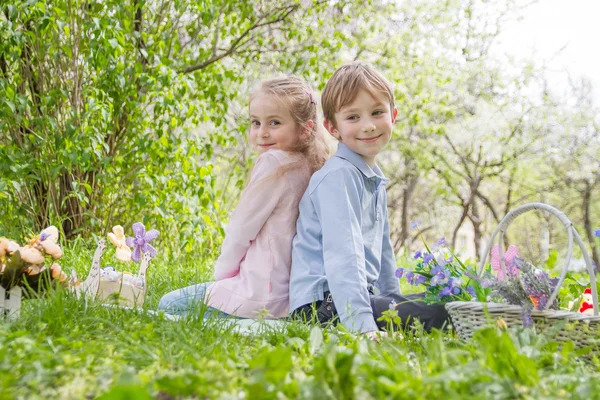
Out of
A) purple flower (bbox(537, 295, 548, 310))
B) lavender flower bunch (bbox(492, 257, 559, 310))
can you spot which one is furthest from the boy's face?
purple flower (bbox(537, 295, 548, 310))

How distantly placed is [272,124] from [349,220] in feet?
2.15

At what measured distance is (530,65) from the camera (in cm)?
1278

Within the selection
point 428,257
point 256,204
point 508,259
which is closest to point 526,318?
point 508,259

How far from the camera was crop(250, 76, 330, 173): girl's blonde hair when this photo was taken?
2.59 metres

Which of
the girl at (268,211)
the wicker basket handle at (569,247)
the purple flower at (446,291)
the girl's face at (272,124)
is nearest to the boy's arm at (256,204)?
the girl at (268,211)

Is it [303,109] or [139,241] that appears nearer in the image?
[139,241]

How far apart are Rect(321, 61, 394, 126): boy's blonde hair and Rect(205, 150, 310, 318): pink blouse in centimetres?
31

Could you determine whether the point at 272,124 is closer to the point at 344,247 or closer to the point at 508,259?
the point at 344,247

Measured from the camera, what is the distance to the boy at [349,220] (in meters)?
2.15

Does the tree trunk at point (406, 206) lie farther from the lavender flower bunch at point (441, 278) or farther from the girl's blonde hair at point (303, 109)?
the lavender flower bunch at point (441, 278)

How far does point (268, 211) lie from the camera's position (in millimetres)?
2480

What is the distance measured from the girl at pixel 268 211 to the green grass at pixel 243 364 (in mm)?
537

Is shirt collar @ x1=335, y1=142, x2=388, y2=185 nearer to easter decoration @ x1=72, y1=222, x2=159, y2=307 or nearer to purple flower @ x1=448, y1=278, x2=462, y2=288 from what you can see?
purple flower @ x1=448, y1=278, x2=462, y2=288

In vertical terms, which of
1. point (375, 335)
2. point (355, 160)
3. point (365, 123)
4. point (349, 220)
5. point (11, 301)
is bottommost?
point (375, 335)
